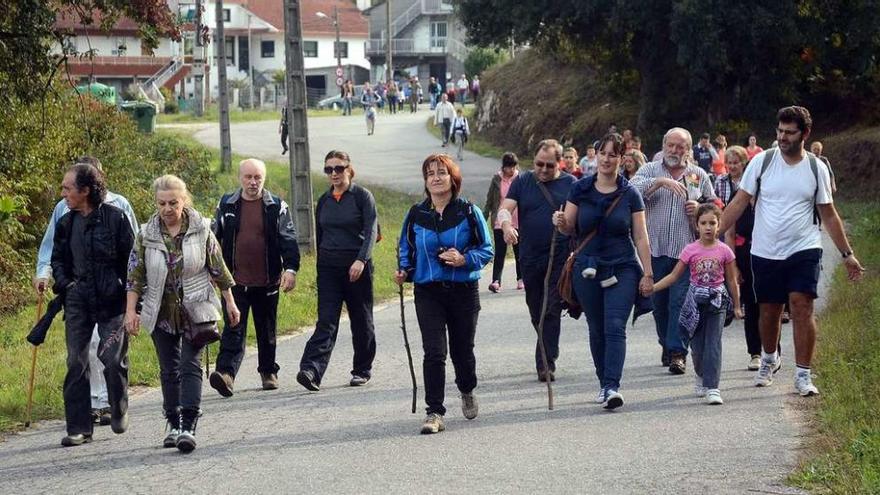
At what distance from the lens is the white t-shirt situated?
9562 millimetres

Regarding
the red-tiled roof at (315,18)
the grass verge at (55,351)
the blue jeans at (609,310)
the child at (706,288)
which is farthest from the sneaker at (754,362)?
the red-tiled roof at (315,18)

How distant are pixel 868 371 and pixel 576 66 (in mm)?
35933

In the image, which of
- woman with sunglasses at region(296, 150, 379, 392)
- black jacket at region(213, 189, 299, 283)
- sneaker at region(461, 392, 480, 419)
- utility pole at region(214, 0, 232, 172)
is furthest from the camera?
utility pole at region(214, 0, 232, 172)

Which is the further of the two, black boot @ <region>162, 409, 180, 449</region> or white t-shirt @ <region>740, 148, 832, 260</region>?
white t-shirt @ <region>740, 148, 832, 260</region>

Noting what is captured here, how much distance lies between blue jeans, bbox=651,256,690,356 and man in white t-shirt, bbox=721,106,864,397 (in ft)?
3.75

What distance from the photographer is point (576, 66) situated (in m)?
45.2

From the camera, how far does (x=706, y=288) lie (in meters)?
10.1

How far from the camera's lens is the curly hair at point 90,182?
880 cm

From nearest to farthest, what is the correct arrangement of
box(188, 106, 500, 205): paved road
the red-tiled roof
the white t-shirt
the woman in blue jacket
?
the woman in blue jacket < the white t-shirt < box(188, 106, 500, 205): paved road < the red-tiled roof

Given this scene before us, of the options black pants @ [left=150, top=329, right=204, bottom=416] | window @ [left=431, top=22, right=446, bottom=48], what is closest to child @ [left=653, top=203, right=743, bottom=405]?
black pants @ [left=150, top=329, right=204, bottom=416]

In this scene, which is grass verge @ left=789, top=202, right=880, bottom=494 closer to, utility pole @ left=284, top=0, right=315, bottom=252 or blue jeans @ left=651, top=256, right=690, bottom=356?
blue jeans @ left=651, top=256, right=690, bottom=356

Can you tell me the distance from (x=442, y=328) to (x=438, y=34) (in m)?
90.0

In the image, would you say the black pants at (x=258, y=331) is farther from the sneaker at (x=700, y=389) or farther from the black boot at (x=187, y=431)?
the sneaker at (x=700, y=389)

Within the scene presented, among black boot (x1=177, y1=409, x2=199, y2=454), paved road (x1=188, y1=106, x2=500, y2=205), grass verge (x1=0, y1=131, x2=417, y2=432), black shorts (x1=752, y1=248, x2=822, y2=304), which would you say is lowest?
paved road (x1=188, y1=106, x2=500, y2=205)
